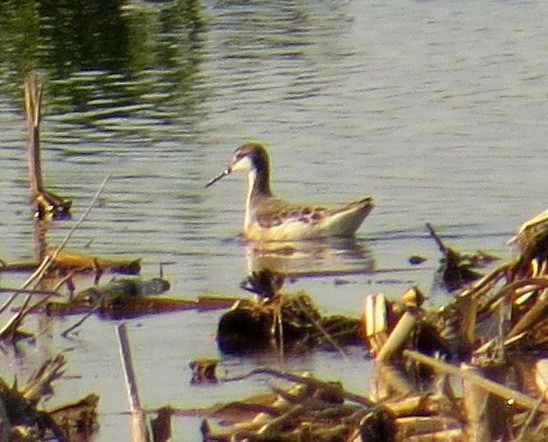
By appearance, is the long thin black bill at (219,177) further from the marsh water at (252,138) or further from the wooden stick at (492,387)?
the wooden stick at (492,387)

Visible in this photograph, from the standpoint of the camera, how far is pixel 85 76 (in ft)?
62.3

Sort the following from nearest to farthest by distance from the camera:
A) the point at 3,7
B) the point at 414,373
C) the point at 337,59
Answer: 1. the point at 414,373
2. the point at 337,59
3. the point at 3,7

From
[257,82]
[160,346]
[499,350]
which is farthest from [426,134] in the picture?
[499,350]

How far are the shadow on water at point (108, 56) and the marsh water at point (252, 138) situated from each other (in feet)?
→ 0.14

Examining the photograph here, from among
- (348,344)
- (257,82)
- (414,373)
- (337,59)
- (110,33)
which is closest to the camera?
(414,373)

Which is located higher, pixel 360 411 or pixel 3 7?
pixel 360 411

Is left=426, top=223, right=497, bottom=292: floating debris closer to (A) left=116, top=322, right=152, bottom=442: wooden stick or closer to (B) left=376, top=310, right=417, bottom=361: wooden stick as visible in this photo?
(B) left=376, top=310, right=417, bottom=361: wooden stick

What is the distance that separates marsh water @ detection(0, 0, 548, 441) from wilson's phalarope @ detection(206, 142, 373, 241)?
0.40 feet

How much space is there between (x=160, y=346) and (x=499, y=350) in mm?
2171

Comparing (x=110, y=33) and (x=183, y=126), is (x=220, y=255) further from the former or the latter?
(x=110, y=33)

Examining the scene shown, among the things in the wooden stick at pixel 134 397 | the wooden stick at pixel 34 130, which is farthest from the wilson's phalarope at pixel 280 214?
the wooden stick at pixel 134 397

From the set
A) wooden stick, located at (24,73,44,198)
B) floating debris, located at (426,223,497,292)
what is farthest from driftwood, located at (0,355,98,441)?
wooden stick, located at (24,73,44,198)

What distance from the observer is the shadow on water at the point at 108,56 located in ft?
56.2

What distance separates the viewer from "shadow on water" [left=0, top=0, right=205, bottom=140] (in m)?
17.1
